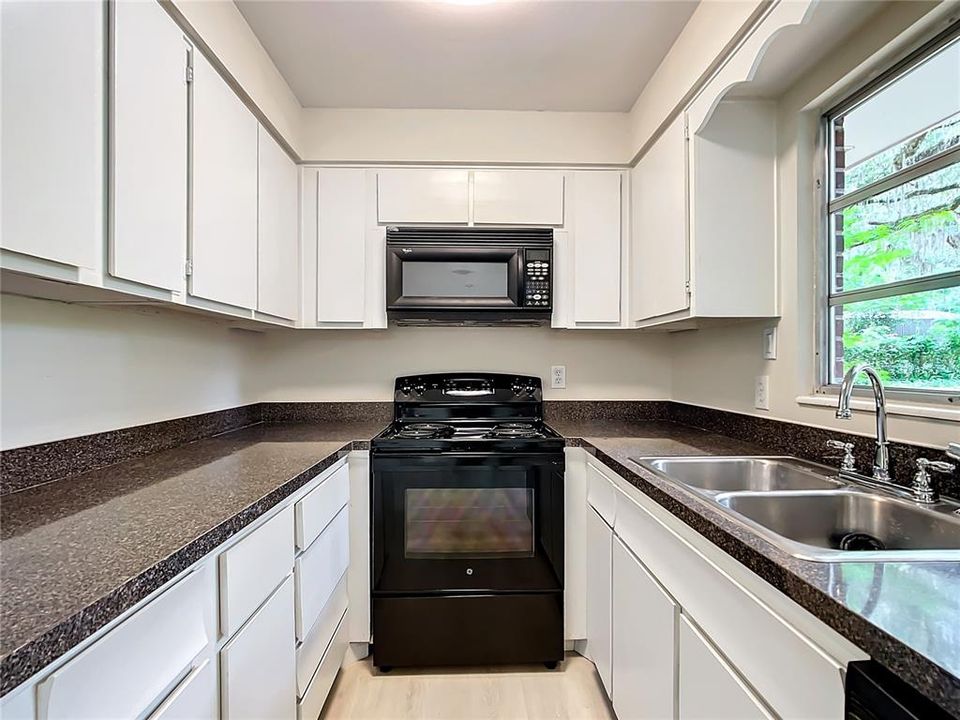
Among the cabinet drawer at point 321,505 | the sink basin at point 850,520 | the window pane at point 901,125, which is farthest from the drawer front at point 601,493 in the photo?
the window pane at point 901,125

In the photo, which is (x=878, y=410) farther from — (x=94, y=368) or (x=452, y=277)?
(x=94, y=368)

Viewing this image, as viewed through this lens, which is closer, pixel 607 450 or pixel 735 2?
pixel 735 2

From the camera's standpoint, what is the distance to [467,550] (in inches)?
73.8

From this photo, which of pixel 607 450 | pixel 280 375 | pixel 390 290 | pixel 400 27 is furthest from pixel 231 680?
pixel 400 27

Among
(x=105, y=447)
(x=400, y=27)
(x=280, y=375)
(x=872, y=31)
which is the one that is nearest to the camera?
(x=872, y=31)

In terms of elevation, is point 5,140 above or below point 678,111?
below

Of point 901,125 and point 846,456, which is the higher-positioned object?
point 901,125

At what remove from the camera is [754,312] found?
1666 mm

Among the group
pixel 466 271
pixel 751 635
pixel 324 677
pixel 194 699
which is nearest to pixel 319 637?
pixel 324 677

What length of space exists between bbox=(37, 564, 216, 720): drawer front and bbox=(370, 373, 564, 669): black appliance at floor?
38.9 inches

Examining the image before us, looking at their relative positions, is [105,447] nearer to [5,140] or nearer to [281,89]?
[5,140]

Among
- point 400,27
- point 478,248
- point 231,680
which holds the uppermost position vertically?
point 400,27

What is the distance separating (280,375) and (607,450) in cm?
172

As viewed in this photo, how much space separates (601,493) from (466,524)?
537mm
